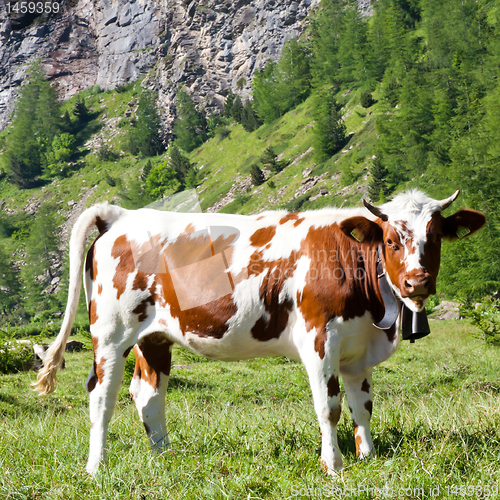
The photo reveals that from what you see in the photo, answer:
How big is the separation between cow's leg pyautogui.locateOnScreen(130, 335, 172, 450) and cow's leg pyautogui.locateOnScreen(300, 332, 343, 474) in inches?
60.0

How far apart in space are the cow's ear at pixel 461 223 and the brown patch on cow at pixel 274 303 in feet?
3.83

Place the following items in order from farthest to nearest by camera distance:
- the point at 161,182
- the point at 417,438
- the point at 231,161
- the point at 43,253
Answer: the point at 161,182
the point at 231,161
the point at 43,253
the point at 417,438

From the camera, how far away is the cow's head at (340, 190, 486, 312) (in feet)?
10.6

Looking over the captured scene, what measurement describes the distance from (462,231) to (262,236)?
5.27ft

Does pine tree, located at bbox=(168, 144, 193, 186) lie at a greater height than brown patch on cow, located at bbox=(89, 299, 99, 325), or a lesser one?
lesser

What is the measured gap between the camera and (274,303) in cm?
368

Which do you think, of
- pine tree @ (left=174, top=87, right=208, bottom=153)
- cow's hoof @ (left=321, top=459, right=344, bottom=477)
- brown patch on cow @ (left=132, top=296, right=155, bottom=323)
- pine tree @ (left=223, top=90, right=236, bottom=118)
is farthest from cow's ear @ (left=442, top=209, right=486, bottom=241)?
pine tree @ (left=174, top=87, right=208, bottom=153)

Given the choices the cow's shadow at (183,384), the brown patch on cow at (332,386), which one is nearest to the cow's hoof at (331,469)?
the brown patch on cow at (332,386)

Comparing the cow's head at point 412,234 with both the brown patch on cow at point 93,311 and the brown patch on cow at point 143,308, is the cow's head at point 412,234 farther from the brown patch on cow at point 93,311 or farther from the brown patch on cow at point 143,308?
the brown patch on cow at point 93,311

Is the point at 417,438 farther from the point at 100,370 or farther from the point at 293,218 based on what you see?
the point at 100,370

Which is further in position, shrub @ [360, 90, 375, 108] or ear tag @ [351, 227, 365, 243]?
shrub @ [360, 90, 375, 108]

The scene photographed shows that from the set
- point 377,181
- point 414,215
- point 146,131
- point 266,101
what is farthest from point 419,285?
point 146,131

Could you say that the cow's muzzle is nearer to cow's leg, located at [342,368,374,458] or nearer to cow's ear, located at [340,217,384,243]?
cow's ear, located at [340,217,384,243]

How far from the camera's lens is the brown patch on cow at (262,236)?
3.94 m
